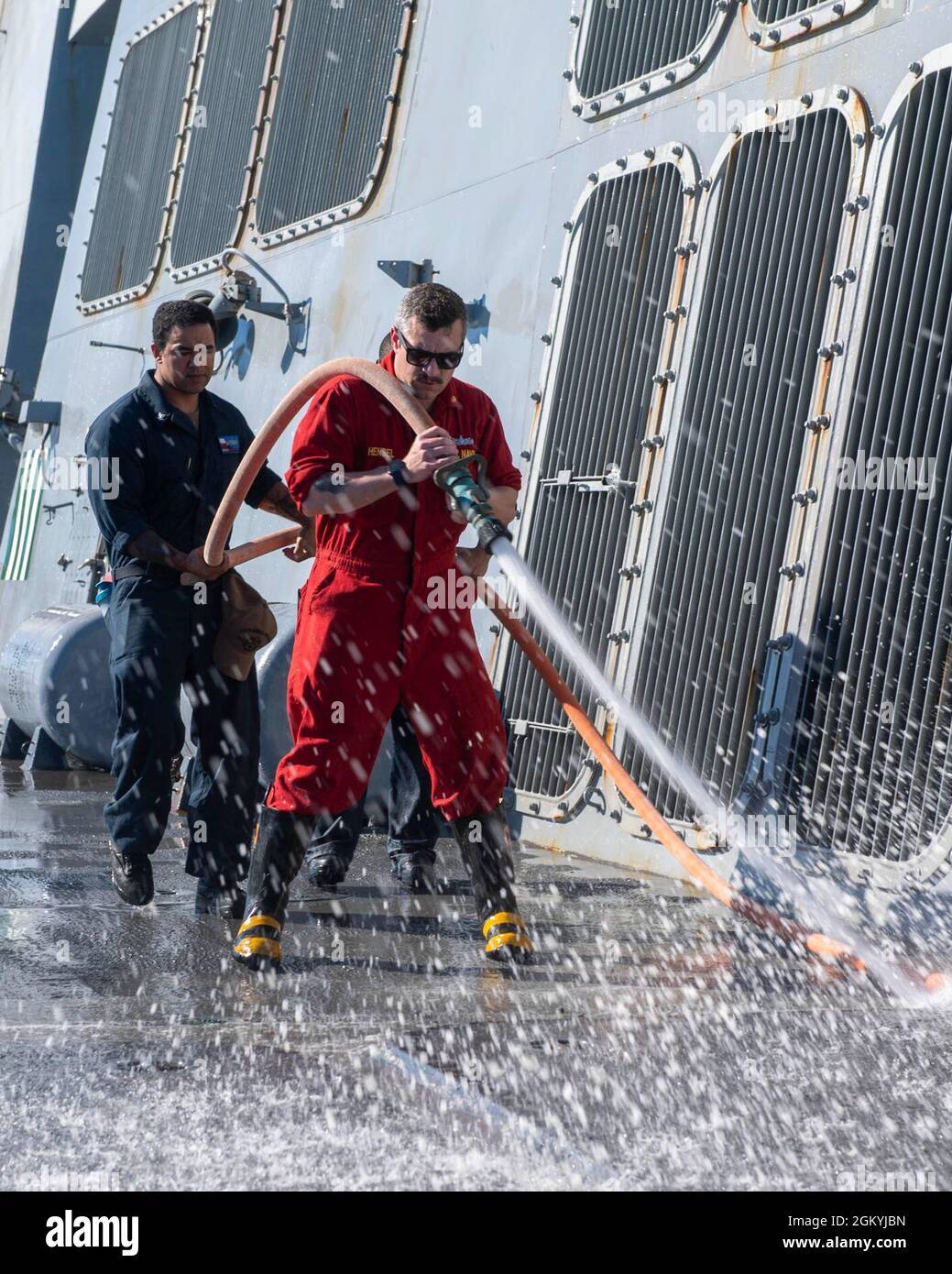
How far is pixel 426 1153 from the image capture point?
238cm

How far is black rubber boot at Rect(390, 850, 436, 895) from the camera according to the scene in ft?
16.5

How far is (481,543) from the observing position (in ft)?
12.4

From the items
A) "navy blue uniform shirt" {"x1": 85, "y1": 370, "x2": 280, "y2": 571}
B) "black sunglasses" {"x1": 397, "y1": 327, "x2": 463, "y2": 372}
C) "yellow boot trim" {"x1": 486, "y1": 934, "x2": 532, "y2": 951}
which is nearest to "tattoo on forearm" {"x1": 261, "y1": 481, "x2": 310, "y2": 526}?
"navy blue uniform shirt" {"x1": 85, "y1": 370, "x2": 280, "y2": 571}

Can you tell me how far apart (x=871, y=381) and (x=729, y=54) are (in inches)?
64.2

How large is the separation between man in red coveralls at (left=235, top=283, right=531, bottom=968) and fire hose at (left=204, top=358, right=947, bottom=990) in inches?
3.4

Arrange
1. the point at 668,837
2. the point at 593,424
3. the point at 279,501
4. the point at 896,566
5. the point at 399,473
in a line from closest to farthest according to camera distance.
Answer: the point at 399,473 < the point at 668,837 < the point at 896,566 < the point at 279,501 < the point at 593,424

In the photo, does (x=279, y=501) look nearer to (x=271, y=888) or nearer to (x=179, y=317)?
(x=179, y=317)

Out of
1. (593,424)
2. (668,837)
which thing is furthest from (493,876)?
(593,424)

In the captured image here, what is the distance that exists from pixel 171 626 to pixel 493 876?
1325 mm

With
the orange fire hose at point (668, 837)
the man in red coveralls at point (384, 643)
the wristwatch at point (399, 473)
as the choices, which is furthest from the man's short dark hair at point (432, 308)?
the orange fire hose at point (668, 837)

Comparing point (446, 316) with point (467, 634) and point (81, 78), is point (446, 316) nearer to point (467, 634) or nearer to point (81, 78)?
point (467, 634)

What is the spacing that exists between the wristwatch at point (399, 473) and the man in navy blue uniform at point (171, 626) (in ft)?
3.15

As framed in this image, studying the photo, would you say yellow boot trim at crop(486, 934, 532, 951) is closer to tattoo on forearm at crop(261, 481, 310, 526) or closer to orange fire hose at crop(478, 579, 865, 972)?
orange fire hose at crop(478, 579, 865, 972)
